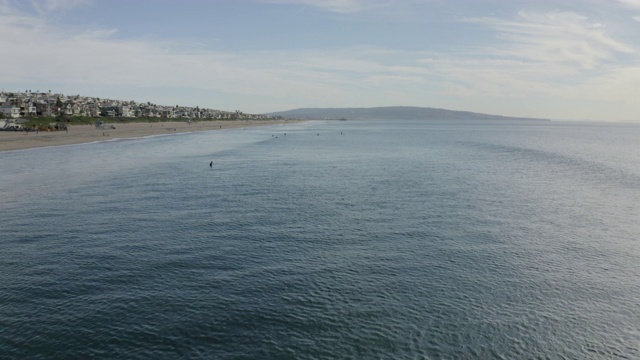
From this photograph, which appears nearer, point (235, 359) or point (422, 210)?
point (235, 359)

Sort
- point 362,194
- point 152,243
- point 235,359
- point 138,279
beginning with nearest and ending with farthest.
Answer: point 235,359 → point 138,279 → point 152,243 → point 362,194

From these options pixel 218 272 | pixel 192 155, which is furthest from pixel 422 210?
pixel 192 155

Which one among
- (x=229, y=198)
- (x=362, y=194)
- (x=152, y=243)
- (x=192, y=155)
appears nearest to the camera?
(x=152, y=243)

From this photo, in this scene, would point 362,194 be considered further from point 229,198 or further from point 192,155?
point 192,155

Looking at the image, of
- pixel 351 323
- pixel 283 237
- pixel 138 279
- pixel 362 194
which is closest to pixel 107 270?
pixel 138 279

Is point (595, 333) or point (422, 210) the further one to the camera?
point (422, 210)

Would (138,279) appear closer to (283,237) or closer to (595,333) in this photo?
(283,237)
